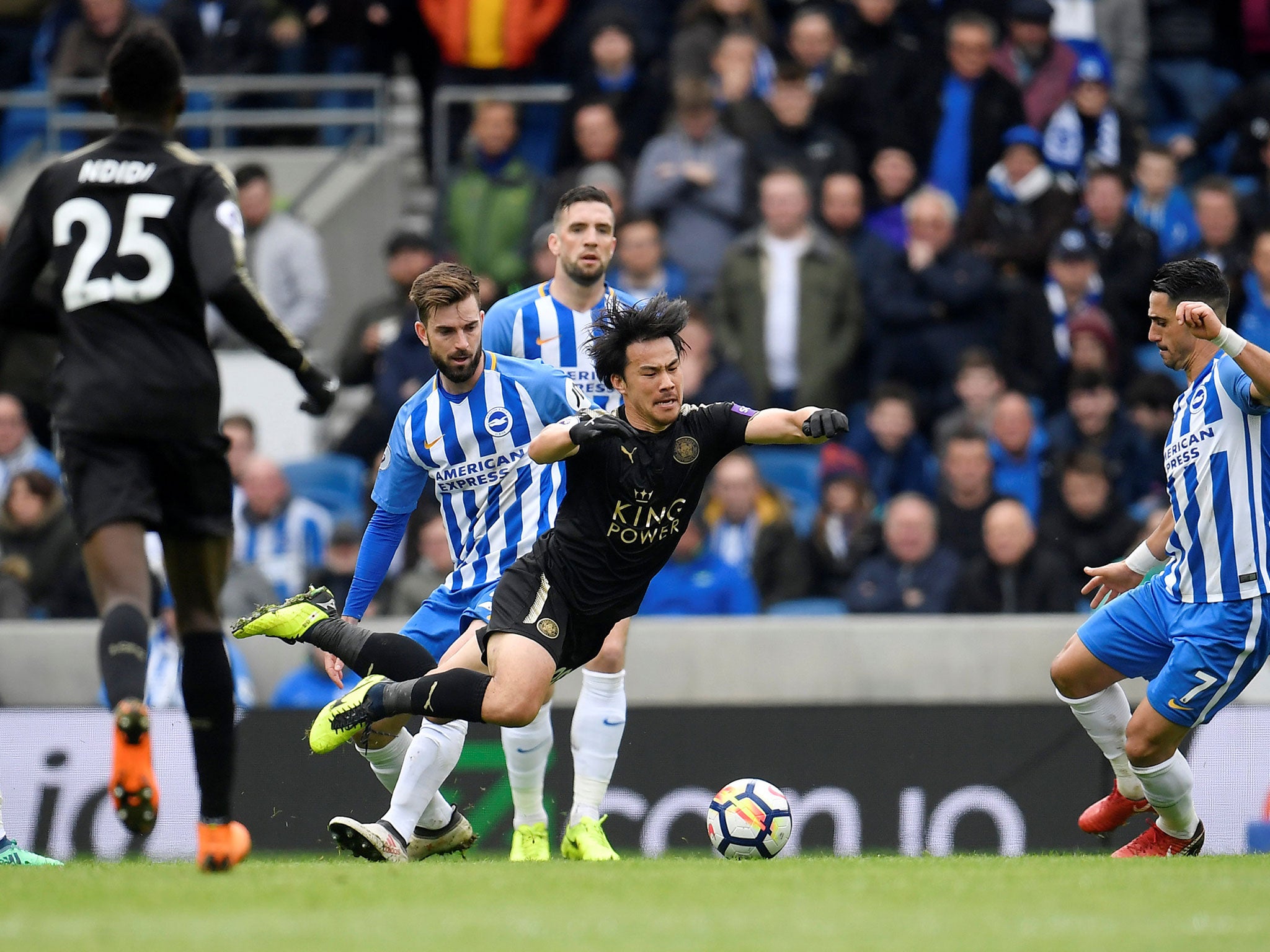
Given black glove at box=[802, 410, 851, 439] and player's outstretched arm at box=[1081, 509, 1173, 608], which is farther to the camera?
player's outstretched arm at box=[1081, 509, 1173, 608]

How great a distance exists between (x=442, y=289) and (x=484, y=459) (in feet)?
2.33

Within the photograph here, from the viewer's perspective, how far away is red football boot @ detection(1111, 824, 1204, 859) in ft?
24.8

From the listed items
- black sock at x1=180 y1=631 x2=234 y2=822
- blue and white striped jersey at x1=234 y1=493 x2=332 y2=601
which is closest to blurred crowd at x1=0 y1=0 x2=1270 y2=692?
blue and white striped jersey at x1=234 y1=493 x2=332 y2=601

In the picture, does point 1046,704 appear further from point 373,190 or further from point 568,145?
point 373,190

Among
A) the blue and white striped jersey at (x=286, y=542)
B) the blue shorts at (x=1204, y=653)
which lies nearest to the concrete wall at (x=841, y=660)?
the blue and white striped jersey at (x=286, y=542)

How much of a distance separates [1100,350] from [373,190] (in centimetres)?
605

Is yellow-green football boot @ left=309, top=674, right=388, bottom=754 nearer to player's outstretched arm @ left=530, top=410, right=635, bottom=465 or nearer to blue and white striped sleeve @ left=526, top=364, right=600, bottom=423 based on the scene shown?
player's outstretched arm @ left=530, top=410, right=635, bottom=465

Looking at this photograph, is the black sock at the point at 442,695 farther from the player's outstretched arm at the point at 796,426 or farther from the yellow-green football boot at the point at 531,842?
the player's outstretched arm at the point at 796,426

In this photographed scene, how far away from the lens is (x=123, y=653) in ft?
18.4

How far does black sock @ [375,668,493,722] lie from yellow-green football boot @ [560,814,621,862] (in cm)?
106

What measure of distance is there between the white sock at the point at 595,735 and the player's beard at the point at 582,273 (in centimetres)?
166

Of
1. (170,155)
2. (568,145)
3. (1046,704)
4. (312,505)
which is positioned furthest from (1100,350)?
(170,155)

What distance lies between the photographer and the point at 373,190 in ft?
48.6

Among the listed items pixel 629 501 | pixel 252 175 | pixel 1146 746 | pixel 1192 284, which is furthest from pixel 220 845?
pixel 252 175
